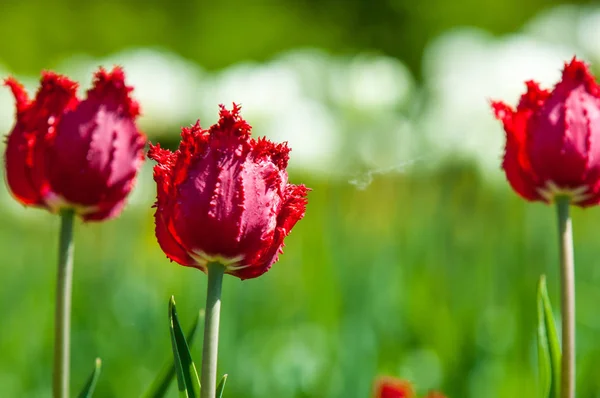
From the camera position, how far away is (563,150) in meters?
0.81

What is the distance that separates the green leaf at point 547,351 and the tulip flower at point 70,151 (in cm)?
36

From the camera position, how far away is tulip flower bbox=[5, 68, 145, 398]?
756 millimetres

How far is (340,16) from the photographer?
7719mm

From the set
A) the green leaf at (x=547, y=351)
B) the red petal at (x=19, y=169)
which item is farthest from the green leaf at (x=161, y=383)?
the green leaf at (x=547, y=351)

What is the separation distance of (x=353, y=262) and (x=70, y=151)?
168cm

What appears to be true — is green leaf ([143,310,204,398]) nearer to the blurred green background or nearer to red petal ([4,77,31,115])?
red petal ([4,77,31,115])

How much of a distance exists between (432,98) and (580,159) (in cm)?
179

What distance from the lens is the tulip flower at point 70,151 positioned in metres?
0.76

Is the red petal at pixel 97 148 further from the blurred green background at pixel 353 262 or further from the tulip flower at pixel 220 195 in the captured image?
the blurred green background at pixel 353 262

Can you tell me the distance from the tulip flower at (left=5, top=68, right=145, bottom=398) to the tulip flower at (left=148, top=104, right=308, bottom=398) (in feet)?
0.39

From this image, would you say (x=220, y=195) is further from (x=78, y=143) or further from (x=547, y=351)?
(x=547, y=351)

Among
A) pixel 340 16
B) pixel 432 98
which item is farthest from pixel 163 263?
pixel 340 16

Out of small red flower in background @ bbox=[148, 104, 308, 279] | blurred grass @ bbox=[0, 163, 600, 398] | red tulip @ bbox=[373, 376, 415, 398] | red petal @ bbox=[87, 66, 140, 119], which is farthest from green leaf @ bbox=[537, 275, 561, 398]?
blurred grass @ bbox=[0, 163, 600, 398]

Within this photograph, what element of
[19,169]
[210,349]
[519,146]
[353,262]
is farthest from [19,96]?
[353,262]
